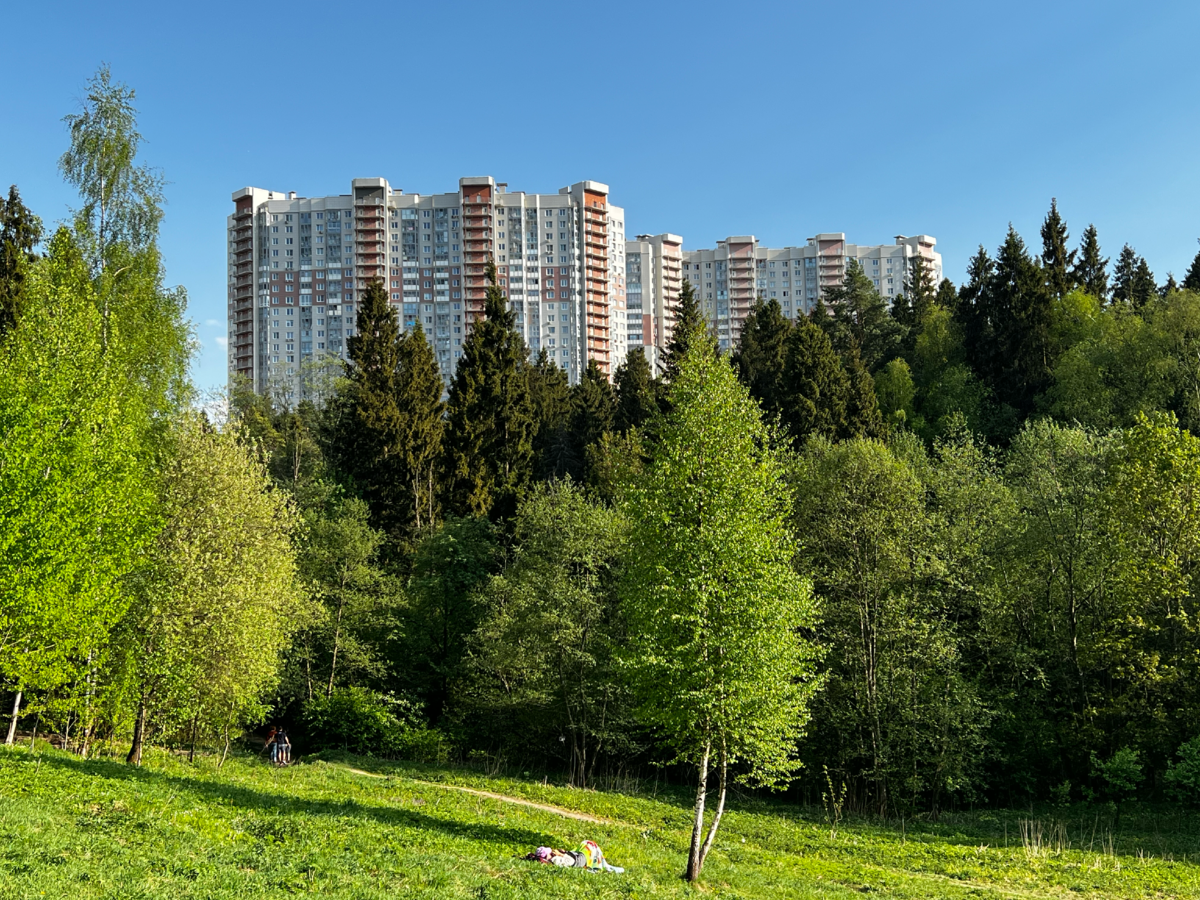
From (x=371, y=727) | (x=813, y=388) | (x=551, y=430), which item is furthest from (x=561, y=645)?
(x=551, y=430)

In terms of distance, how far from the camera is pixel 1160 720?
29984 millimetres

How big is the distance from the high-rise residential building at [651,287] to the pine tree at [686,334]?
10896 centimetres

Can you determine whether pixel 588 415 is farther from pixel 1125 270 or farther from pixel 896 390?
pixel 1125 270

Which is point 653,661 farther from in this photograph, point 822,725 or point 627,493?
point 822,725

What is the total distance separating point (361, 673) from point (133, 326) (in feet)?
63.0

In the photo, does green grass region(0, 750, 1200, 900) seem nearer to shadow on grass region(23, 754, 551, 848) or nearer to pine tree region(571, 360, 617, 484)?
shadow on grass region(23, 754, 551, 848)

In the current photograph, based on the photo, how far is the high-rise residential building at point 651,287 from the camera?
16688cm

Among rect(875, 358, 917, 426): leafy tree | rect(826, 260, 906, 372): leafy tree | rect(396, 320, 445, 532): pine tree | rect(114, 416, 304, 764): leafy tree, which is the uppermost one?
rect(826, 260, 906, 372): leafy tree

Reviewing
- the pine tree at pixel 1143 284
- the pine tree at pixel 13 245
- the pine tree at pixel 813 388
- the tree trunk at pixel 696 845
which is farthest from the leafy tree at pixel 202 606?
the pine tree at pixel 1143 284

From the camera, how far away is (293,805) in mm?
18641

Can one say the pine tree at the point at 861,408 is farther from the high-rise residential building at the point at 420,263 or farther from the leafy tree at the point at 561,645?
the high-rise residential building at the point at 420,263

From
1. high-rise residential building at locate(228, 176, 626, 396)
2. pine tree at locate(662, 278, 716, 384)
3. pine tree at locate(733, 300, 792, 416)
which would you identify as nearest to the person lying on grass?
pine tree at locate(662, 278, 716, 384)

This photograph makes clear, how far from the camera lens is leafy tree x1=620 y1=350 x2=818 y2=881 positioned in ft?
60.0

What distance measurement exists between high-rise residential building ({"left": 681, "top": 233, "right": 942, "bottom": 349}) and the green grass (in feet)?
520
